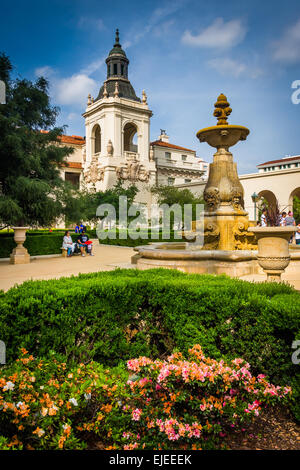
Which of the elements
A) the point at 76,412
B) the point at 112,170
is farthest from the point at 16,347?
the point at 112,170

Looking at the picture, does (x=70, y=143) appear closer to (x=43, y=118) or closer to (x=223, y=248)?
(x=43, y=118)

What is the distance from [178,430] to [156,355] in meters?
1.39

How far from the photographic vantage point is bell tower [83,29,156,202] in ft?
123

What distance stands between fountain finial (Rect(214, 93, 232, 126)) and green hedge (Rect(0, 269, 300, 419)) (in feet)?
25.4

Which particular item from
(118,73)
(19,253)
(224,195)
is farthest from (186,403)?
(118,73)

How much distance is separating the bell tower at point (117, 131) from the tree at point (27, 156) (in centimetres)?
2142

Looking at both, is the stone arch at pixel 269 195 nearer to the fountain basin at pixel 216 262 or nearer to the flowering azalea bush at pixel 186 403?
the fountain basin at pixel 216 262

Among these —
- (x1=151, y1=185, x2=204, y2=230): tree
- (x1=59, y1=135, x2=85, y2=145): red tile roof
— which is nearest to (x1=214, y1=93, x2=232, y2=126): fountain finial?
(x1=151, y1=185, x2=204, y2=230): tree

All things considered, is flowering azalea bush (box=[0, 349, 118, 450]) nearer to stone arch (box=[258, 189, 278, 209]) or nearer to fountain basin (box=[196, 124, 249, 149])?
fountain basin (box=[196, 124, 249, 149])

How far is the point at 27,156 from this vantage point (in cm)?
1394

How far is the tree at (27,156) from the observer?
13.3 meters

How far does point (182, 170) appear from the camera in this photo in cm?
4753

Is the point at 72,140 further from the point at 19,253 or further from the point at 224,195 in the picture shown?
the point at 224,195

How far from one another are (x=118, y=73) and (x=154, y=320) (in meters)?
44.0
